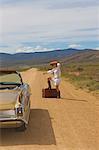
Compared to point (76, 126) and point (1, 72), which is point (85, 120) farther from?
point (1, 72)

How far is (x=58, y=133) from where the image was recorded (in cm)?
939

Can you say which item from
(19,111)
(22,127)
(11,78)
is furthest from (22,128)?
(11,78)

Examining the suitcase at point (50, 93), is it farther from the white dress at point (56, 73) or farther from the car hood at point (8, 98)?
the car hood at point (8, 98)

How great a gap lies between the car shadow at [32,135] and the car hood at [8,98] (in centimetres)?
77

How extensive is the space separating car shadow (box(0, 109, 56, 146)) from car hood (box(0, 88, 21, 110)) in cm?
77

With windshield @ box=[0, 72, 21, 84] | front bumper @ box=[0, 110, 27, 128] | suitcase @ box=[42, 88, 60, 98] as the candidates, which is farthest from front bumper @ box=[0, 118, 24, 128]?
suitcase @ box=[42, 88, 60, 98]

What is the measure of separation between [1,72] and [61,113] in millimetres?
2196

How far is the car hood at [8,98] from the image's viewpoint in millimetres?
8672

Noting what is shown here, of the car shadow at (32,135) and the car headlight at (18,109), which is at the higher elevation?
the car headlight at (18,109)

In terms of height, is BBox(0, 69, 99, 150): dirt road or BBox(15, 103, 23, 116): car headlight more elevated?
BBox(15, 103, 23, 116): car headlight

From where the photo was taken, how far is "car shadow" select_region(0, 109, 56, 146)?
859cm

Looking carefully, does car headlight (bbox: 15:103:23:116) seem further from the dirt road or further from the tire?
the dirt road

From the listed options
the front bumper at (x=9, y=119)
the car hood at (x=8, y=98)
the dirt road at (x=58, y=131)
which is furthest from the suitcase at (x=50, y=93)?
the front bumper at (x=9, y=119)

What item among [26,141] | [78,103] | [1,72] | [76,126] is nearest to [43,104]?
[78,103]
